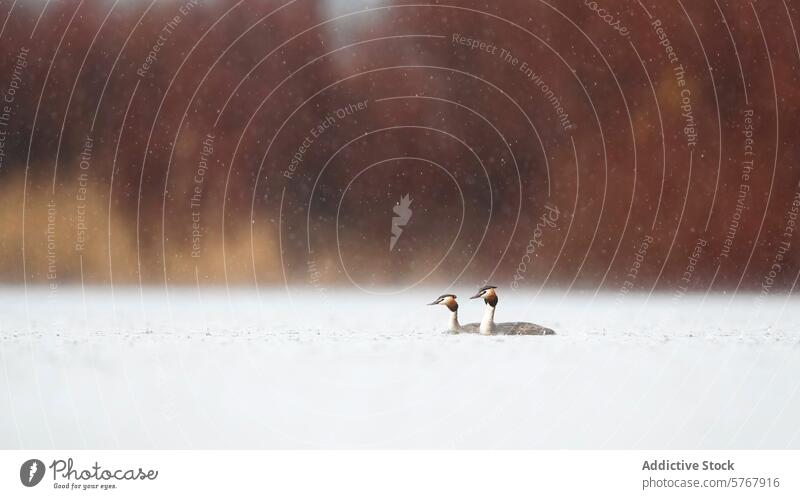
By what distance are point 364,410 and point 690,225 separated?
10.6 ft

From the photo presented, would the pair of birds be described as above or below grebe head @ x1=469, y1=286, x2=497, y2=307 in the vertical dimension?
below

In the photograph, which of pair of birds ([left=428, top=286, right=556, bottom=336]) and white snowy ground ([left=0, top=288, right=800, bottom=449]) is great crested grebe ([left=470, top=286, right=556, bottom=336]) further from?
white snowy ground ([left=0, top=288, right=800, bottom=449])

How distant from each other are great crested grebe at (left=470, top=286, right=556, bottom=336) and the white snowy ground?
0.12 metres

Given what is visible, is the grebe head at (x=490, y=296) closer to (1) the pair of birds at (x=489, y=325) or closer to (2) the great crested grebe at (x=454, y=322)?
(1) the pair of birds at (x=489, y=325)

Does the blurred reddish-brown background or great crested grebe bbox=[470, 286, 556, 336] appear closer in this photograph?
great crested grebe bbox=[470, 286, 556, 336]

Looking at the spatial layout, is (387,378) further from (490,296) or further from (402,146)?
(402,146)

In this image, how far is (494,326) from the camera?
14.3 feet

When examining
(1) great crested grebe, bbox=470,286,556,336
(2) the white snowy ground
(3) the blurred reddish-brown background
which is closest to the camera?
(2) the white snowy ground

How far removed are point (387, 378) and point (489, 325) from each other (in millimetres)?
819

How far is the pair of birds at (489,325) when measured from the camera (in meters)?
4.37

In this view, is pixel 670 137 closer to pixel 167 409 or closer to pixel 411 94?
pixel 411 94

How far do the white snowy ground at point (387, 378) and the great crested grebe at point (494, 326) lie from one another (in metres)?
0.12

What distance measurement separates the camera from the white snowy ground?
3.34 m

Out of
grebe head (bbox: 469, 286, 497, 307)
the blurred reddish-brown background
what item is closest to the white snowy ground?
grebe head (bbox: 469, 286, 497, 307)
